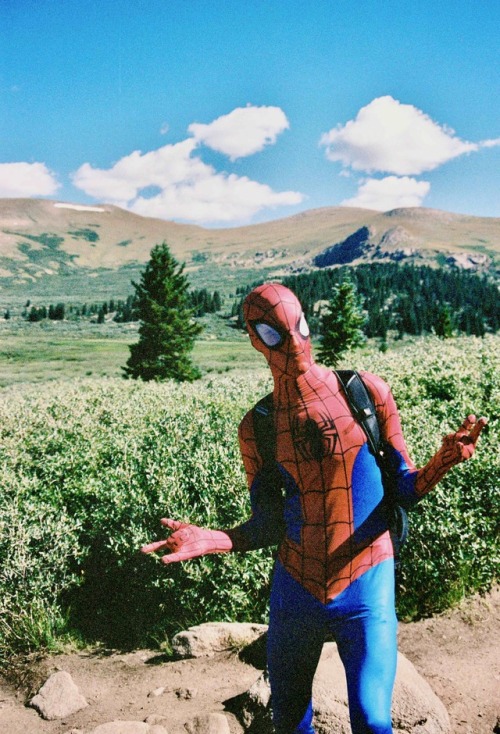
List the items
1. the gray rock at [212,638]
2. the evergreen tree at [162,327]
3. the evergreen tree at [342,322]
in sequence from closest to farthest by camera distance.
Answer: the gray rock at [212,638] → the evergreen tree at [162,327] → the evergreen tree at [342,322]

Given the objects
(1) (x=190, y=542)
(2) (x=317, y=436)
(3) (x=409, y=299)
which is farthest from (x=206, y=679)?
(3) (x=409, y=299)

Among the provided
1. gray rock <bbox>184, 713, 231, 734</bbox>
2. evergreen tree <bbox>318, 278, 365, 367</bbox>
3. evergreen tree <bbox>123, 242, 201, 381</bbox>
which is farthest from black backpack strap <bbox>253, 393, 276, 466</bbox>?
evergreen tree <bbox>318, 278, 365, 367</bbox>

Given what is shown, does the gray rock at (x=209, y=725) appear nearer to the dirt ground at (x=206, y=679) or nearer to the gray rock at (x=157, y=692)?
the dirt ground at (x=206, y=679)

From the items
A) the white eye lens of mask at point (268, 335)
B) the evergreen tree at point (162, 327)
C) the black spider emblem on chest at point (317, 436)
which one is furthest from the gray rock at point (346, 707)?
the evergreen tree at point (162, 327)

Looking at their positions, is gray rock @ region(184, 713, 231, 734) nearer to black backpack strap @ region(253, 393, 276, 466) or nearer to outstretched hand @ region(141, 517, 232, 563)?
outstretched hand @ region(141, 517, 232, 563)

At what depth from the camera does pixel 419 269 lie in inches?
6511

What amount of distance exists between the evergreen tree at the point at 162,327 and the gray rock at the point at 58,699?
34937 millimetres

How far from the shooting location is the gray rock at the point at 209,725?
416 cm

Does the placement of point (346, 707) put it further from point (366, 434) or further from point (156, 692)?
point (366, 434)

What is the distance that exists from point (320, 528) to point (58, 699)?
3924mm

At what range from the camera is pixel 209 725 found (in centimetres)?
421

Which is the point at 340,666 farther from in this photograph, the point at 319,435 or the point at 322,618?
the point at 319,435

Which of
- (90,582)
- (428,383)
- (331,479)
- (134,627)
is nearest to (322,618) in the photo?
(331,479)

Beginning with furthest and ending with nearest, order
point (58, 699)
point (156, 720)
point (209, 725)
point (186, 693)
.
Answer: point (58, 699)
point (186, 693)
point (156, 720)
point (209, 725)
